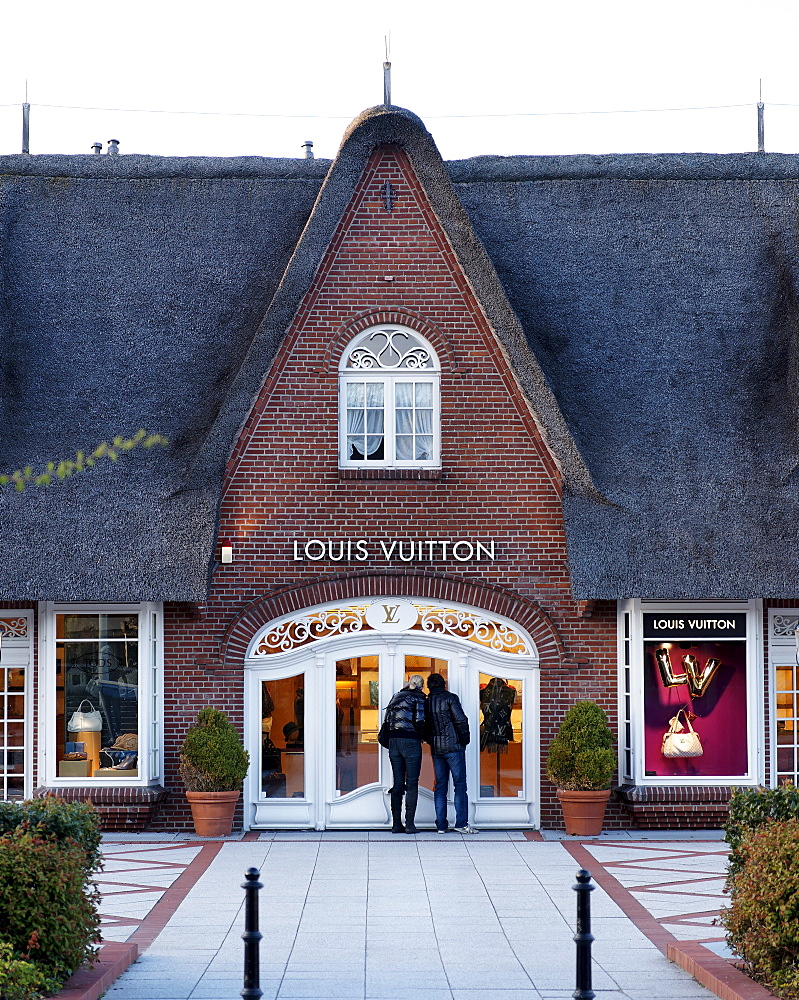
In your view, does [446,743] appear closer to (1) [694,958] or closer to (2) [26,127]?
(1) [694,958]

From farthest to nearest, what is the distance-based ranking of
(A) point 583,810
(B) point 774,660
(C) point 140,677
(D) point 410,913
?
(B) point 774,660, (C) point 140,677, (A) point 583,810, (D) point 410,913

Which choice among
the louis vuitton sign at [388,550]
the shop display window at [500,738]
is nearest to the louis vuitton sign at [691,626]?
the shop display window at [500,738]

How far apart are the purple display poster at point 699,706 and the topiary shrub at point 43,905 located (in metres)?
9.06

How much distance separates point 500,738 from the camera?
16.5 metres

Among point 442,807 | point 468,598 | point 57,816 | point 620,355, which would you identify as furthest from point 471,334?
point 57,816

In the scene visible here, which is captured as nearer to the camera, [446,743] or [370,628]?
[446,743]

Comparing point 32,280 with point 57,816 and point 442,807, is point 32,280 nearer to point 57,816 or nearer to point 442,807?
point 442,807

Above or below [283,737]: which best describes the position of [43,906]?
below

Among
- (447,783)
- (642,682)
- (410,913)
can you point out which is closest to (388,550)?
(447,783)

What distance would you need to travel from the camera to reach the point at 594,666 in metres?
16.4

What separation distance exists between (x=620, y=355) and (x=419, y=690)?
4.96 m

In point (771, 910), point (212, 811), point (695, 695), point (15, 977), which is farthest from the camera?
point (695, 695)

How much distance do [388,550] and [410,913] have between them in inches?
215

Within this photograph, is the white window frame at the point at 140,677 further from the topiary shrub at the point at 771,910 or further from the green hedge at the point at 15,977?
the topiary shrub at the point at 771,910
